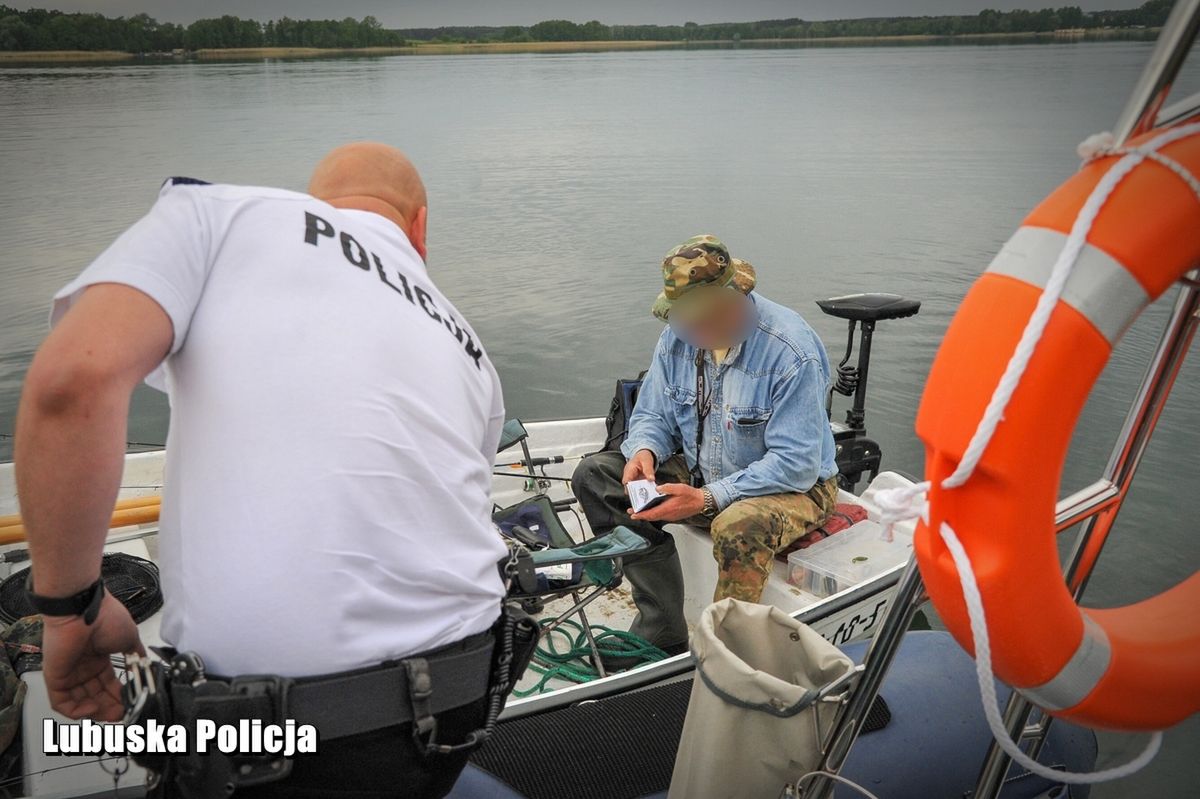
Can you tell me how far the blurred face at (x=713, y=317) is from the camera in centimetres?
292

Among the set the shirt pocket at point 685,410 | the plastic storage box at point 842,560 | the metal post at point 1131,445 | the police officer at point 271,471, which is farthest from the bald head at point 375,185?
the plastic storage box at point 842,560

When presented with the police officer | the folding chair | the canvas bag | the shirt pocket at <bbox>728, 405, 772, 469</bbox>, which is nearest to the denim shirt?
the shirt pocket at <bbox>728, 405, 772, 469</bbox>

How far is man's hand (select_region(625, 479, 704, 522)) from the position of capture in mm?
2963

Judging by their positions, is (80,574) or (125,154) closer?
(80,574)

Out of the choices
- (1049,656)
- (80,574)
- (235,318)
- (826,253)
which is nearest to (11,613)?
(80,574)

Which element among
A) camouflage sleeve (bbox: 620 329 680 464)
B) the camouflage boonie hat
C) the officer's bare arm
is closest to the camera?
the officer's bare arm

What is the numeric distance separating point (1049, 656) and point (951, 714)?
952 millimetres

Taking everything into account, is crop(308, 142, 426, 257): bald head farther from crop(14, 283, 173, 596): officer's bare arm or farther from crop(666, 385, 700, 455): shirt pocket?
crop(666, 385, 700, 455): shirt pocket

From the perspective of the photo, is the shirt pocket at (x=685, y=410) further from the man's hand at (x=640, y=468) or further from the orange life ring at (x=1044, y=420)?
the orange life ring at (x=1044, y=420)

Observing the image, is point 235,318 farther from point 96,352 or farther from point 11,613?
point 11,613

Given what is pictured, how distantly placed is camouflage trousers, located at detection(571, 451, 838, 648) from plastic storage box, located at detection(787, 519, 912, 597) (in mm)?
111

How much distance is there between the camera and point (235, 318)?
1117 millimetres

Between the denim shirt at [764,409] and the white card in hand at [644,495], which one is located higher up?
the denim shirt at [764,409]

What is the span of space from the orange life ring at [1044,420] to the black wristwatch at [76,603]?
1082mm
